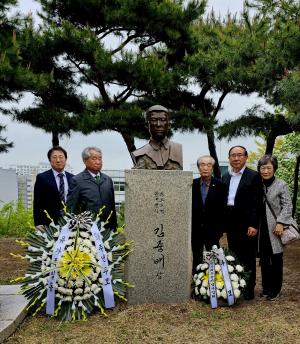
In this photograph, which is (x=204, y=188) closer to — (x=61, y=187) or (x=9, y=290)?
(x=61, y=187)

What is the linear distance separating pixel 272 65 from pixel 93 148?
401cm

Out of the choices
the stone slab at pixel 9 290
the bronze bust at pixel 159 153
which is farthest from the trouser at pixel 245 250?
the stone slab at pixel 9 290

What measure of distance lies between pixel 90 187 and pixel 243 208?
1320 millimetres

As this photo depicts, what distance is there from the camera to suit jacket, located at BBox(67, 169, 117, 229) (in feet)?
13.6

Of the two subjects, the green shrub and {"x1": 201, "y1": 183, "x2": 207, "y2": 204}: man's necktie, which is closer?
{"x1": 201, "y1": 183, "x2": 207, "y2": 204}: man's necktie

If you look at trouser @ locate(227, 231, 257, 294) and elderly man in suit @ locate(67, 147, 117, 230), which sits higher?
elderly man in suit @ locate(67, 147, 117, 230)

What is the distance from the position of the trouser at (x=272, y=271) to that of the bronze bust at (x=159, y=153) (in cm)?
112

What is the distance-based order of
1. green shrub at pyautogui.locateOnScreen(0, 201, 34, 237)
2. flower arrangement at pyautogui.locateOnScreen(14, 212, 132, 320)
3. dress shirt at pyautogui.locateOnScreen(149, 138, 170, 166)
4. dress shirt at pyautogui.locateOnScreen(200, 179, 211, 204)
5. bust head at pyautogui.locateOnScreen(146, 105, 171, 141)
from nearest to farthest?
flower arrangement at pyautogui.locateOnScreen(14, 212, 132, 320), bust head at pyautogui.locateOnScreen(146, 105, 171, 141), dress shirt at pyautogui.locateOnScreen(149, 138, 170, 166), dress shirt at pyautogui.locateOnScreen(200, 179, 211, 204), green shrub at pyautogui.locateOnScreen(0, 201, 34, 237)

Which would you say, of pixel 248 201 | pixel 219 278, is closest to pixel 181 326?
pixel 219 278

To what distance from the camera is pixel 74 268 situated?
12.9ft

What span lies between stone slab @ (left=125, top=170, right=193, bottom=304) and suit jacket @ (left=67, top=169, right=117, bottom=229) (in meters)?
0.23

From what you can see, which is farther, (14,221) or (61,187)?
(14,221)

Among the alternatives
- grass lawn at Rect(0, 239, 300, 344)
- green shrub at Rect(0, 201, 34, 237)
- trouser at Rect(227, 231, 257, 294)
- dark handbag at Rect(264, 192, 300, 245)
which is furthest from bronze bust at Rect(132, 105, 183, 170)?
green shrub at Rect(0, 201, 34, 237)

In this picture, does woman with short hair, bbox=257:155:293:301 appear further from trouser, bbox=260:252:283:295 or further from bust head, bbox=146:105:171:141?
bust head, bbox=146:105:171:141
